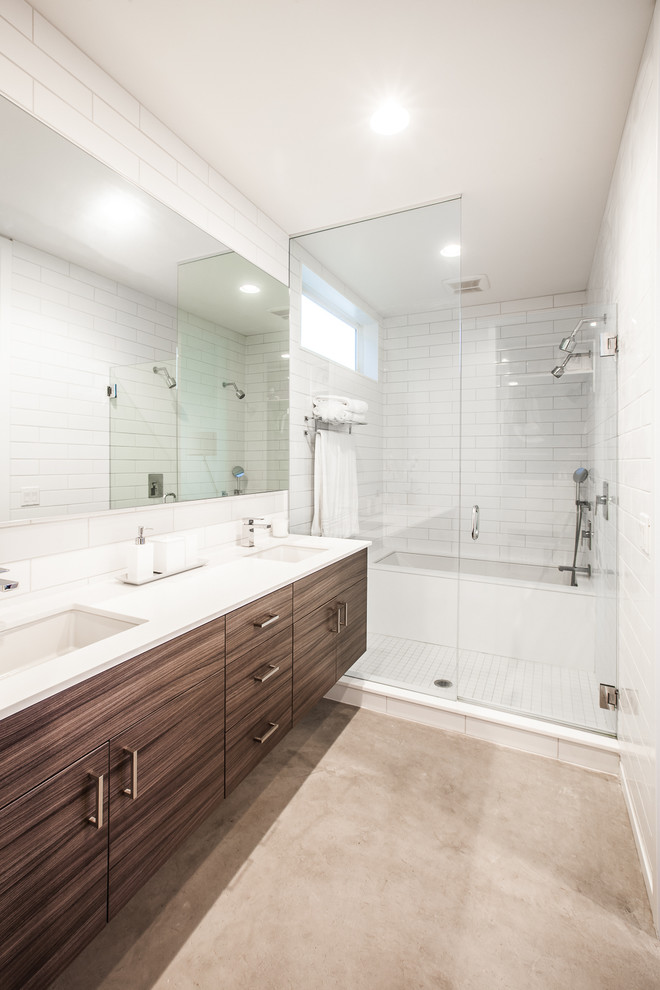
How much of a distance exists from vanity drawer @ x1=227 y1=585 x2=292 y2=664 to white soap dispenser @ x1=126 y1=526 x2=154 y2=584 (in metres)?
0.40

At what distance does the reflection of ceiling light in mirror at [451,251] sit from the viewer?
242 centimetres

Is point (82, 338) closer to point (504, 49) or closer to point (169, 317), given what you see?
point (169, 317)

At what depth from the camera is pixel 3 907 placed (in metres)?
0.81

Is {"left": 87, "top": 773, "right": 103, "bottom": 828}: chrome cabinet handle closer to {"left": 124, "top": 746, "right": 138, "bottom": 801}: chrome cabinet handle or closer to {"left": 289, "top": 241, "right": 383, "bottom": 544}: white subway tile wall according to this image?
{"left": 124, "top": 746, "right": 138, "bottom": 801}: chrome cabinet handle

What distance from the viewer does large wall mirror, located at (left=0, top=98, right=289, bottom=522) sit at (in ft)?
4.35

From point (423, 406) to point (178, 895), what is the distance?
7.24 feet

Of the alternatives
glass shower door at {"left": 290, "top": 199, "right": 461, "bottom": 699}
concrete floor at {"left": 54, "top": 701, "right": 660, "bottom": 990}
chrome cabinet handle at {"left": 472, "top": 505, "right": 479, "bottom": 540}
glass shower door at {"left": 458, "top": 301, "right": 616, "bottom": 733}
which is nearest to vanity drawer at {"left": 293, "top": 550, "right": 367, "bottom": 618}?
glass shower door at {"left": 290, "top": 199, "right": 461, "bottom": 699}

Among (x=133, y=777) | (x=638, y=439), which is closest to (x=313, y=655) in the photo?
(x=133, y=777)

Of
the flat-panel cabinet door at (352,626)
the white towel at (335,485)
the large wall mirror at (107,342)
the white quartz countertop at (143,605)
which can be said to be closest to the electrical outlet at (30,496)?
the large wall mirror at (107,342)

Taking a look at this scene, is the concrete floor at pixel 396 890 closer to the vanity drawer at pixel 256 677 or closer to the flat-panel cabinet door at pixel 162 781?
the flat-panel cabinet door at pixel 162 781

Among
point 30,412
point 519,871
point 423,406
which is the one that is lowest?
point 519,871

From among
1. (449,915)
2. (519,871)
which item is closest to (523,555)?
(519,871)

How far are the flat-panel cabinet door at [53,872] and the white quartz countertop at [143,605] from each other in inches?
7.1

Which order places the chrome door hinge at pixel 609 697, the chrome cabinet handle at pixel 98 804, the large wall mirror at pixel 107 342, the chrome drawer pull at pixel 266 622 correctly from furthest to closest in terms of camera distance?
the chrome door hinge at pixel 609 697 → the chrome drawer pull at pixel 266 622 → the large wall mirror at pixel 107 342 → the chrome cabinet handle at pixel 98 804
